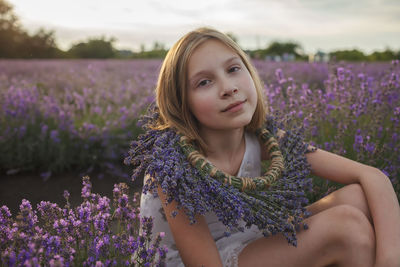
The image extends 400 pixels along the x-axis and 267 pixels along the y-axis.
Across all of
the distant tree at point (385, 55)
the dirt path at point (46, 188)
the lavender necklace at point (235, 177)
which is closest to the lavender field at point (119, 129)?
the dirt path at point (46, 188)

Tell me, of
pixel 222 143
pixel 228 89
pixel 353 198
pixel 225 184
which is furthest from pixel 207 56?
pixel 353 198

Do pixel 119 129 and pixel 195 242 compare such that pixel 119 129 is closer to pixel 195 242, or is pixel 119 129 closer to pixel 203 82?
pixel 203 82

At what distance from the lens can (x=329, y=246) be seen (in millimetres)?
1602

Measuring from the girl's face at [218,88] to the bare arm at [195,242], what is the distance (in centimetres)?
43

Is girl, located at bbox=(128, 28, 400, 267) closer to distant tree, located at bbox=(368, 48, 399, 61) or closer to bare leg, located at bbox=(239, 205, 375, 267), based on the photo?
bare leg, located at bbox=(239, 205, 375, 267)

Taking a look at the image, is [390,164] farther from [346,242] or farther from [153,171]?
[153,171]

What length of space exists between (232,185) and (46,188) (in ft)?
7.36

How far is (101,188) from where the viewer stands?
3.31m

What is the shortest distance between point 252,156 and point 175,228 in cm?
64

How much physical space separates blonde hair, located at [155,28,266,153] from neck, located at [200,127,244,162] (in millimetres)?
53

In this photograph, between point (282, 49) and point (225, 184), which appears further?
point (282, 49)

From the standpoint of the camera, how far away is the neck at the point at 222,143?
1886 mm

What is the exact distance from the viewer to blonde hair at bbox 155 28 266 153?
172 centimetres

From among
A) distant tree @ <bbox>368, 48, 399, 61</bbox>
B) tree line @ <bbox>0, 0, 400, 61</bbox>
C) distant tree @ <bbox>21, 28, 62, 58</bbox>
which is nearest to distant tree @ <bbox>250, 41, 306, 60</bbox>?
tree line @ <bbox>0, 0, 400, 61</bbox>
